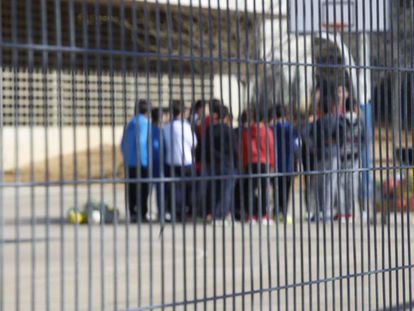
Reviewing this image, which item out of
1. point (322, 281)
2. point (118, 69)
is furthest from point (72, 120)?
point (322, 281)

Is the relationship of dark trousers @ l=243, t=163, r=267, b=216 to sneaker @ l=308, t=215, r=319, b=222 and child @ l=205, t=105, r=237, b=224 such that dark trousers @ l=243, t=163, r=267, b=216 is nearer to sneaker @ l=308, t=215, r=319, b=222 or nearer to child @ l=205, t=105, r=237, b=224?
child @ l=205, t=105, r=237, b=224

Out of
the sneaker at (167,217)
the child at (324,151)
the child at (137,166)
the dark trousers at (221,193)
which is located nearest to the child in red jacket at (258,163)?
the dark trousers at (221,193)

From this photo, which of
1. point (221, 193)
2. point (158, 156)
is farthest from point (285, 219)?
point (158, 156)

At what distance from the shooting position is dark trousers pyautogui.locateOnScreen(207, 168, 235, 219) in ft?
19.7

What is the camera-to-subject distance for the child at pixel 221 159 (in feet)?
19.9

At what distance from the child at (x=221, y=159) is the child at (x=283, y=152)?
0.24 metres

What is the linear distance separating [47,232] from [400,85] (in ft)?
10.6

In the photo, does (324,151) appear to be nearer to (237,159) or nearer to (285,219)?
(285,219)

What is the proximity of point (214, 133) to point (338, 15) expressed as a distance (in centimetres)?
148

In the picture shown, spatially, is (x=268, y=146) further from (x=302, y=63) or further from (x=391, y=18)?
(x=391, y=18)

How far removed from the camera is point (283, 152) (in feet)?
22.2

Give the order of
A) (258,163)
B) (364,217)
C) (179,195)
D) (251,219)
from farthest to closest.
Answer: (364,217) → (258,163) → (251,219) → (179,195)

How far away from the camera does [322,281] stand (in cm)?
690

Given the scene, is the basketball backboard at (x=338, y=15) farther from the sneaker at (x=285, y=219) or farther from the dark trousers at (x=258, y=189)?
the sneaker at (x=285, y=219)
